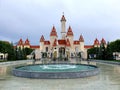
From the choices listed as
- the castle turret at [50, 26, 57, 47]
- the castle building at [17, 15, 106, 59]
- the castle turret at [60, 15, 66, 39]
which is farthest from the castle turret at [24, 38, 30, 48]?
the castle turret at [60, 15, 66, 39]

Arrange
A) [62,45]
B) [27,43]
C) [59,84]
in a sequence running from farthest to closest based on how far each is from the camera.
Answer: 1. [27,43]
2. [62,45]
3. [59,84]

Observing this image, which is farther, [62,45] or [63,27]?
[63,27]

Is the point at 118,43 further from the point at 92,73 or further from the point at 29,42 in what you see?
the point at 29,42

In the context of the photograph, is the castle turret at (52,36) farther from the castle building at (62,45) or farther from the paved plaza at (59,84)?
the paved plaza at (59,84)

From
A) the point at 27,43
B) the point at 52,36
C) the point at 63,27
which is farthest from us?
the point at 27,43

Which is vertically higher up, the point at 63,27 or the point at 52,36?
the point at 63,27

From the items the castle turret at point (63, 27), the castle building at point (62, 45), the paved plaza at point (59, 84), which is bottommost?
the paved plaza at point (59, 84)

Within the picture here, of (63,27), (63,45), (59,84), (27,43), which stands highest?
(63,27)

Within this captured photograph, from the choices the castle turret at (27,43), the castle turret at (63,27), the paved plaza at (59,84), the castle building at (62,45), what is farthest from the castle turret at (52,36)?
the paved plaza at (59,84)

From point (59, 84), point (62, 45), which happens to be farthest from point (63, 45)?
point (59, 84)

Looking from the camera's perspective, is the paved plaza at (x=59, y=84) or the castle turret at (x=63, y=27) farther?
the castle turret at (x=63, y=27)

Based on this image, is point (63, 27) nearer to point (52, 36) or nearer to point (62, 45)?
point (52, 36)

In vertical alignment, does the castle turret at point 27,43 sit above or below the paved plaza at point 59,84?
above

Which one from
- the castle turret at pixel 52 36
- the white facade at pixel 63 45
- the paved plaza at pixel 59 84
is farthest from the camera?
the castle turret at pixel 52 36
